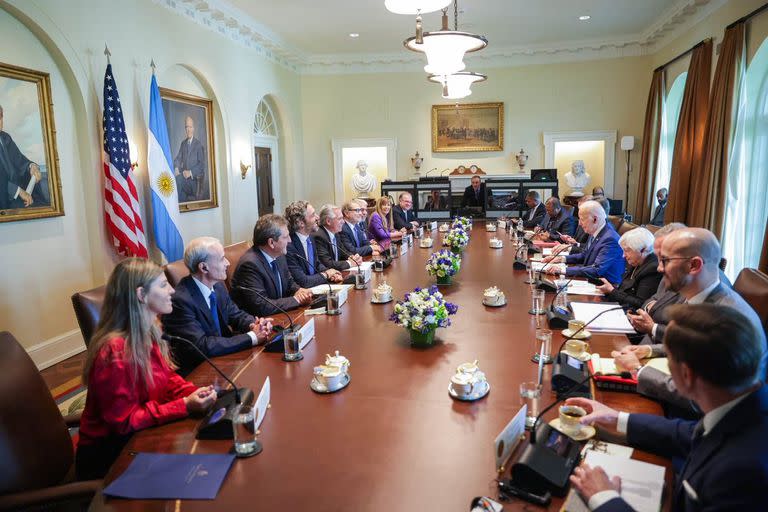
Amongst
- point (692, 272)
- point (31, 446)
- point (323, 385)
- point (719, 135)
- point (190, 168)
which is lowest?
point (31, 446)

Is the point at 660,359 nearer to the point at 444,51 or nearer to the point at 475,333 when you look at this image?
the point at 475,333

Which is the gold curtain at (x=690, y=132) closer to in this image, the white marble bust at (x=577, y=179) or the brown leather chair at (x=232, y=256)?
the white marble bust at (x=577, y=179)

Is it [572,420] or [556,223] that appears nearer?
[572,420]

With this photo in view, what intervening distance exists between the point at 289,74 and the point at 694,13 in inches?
258

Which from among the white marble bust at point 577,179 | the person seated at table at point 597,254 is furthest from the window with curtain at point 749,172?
the white marble bust at point 577,179

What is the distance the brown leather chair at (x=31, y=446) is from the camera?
146 cm

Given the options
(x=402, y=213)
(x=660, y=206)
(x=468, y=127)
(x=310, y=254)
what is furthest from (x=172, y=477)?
(x=468, y=127)

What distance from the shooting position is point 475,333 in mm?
2482

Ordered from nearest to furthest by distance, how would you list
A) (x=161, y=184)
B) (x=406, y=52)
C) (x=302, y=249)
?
(x=302, y=249)
(x=161, y=184)
(x=406, y=52)

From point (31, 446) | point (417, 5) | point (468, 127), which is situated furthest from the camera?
point (468, 127)

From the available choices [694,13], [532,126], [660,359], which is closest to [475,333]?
[660,359]

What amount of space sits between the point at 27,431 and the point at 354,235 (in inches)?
157

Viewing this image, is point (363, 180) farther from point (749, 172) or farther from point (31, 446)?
point (31, 446)

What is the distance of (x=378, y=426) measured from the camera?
1.61m
